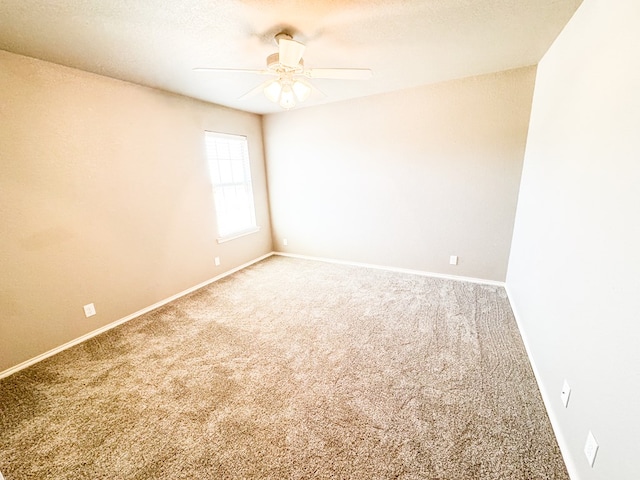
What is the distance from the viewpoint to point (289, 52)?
1.56m

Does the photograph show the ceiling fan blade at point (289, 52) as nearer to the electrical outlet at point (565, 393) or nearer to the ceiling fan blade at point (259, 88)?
the ceiling fan blade at point (259, 88)

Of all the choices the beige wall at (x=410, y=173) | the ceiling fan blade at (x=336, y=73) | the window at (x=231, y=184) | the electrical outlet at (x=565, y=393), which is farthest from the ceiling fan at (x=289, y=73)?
the electrical outlet at (x=565, y=393)

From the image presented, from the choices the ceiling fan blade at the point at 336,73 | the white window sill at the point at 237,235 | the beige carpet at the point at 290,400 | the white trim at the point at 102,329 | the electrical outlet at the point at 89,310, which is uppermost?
the ceiling fan blade at the point at 336,73

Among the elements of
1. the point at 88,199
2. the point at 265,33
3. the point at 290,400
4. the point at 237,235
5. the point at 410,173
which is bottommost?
the point at 290,400

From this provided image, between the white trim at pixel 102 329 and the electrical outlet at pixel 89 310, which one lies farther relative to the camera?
the electrical outlet at pixel 89 310

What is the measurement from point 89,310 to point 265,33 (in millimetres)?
2866

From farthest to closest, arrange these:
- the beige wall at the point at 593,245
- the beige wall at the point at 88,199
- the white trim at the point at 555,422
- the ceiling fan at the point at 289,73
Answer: the beige wall at the point at 88,199 → the ceiling fan at the point at 289,73 → the white trim at the point at 555,422 → the beige wall at the point at 593,245

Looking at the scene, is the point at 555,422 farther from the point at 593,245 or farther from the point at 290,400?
the point at 290,400

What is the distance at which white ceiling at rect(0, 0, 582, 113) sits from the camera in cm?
150

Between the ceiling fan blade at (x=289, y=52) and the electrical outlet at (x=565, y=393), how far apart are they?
7.75ft

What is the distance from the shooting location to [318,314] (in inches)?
108

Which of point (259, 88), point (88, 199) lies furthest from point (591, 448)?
point (88, 199)

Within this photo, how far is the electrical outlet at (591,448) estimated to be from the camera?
1059 millimetres

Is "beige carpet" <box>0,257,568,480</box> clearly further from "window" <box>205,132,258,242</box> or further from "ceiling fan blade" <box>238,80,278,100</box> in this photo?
"ceiling fan blade" <box>238,80,278,100</box>
